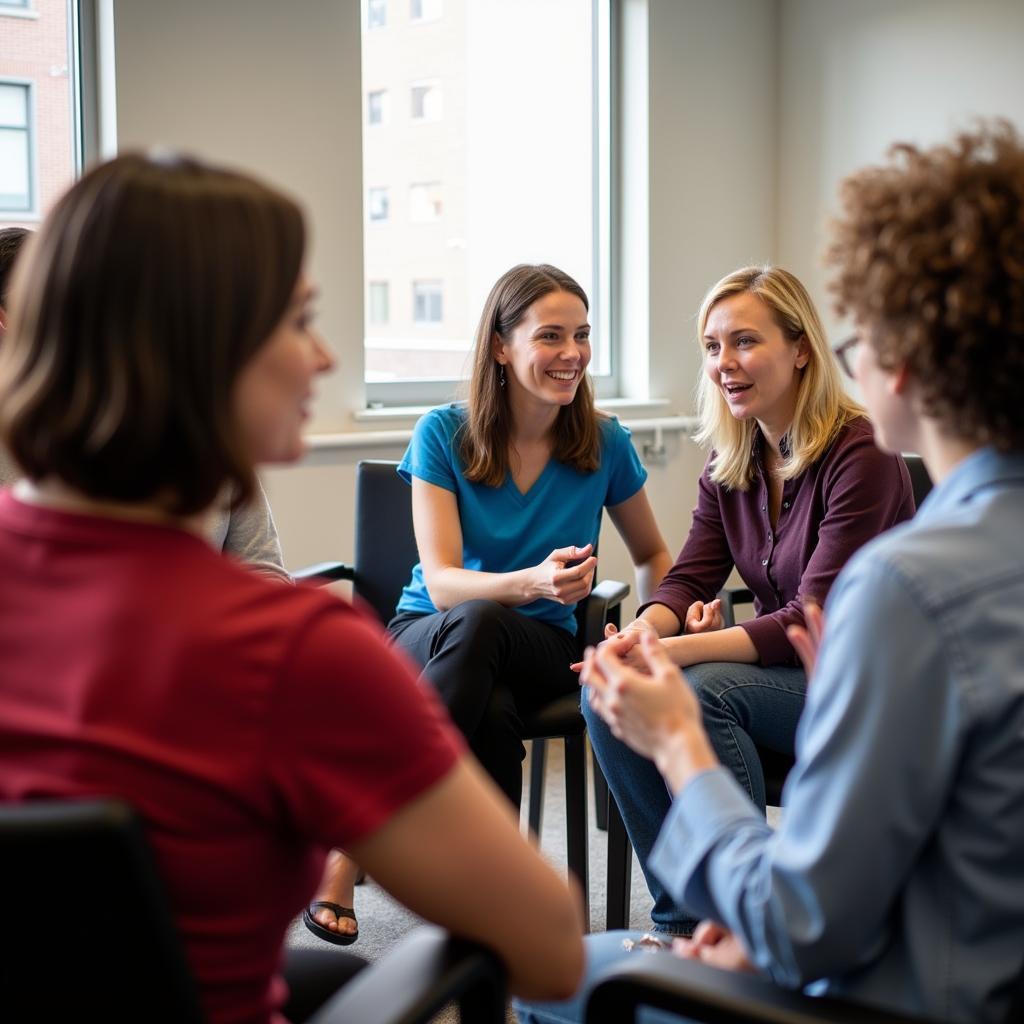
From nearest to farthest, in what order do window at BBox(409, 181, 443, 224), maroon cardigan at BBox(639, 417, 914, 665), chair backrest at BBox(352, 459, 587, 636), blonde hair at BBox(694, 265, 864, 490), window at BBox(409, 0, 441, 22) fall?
maroon cardigan at BBox(639, 417, 914, 665) → blonde hair at BBox(694, 265, 864, 490) → chair backrest at BBox(352, 459, 587, 636) → window at BBox(409, 0, 441, 22) → window at BBox(409, 181, 443, 224)

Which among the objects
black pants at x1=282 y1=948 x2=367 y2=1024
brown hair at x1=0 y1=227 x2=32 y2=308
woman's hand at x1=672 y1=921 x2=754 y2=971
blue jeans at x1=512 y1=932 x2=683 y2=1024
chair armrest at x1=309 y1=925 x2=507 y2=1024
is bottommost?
blue jeans at x1=512 y1=932 x2=683 y2=1024

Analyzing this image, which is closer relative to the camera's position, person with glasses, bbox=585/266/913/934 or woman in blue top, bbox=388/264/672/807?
person with glasses, bbox=585/266/913/934

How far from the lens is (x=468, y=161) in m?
3.97

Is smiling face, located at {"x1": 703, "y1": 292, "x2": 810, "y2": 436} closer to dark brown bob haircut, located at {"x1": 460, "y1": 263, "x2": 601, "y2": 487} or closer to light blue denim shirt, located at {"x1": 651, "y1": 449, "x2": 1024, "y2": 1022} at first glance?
dark brown bob haircut, located at {"x1": 460, "y1": 263, "x2": 601, "y2": 487}

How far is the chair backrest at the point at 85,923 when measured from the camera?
686 mm

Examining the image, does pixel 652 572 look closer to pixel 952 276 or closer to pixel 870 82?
pixel 952 276

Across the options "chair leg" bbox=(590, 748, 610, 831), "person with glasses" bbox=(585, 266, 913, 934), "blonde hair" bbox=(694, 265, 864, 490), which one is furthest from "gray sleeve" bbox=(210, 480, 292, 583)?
"chair leg" bbox=(590, 748, 610, 831)

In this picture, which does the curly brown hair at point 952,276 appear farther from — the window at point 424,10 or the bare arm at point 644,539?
the window at point 424,10

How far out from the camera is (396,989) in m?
0.86

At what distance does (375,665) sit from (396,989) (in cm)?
24

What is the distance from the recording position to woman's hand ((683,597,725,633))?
2233mm

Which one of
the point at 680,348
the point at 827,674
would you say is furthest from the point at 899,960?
the point at 680,348

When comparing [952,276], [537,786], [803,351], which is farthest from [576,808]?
[952,276]

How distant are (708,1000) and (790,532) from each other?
4.82 ft
